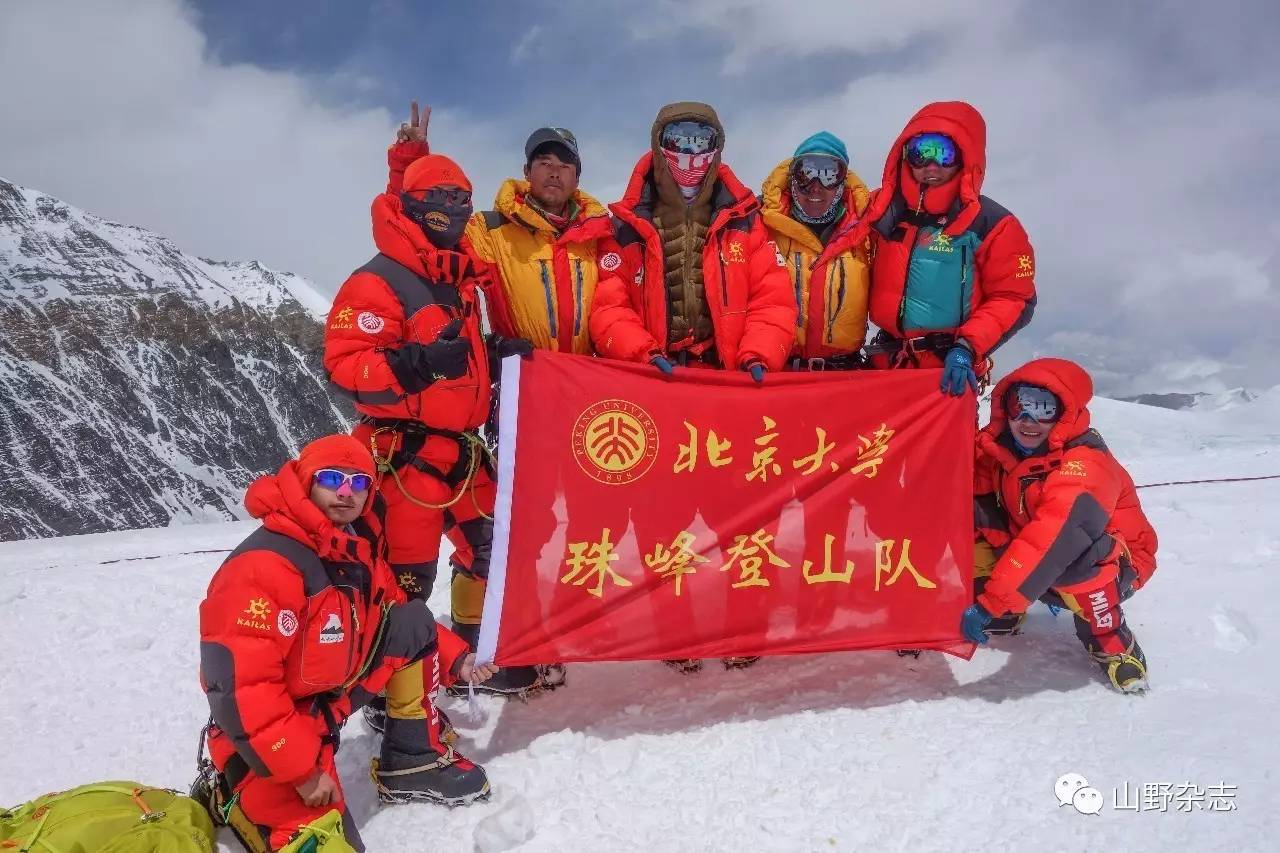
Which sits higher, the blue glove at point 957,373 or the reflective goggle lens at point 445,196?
the reflective goggle lens at point 445,196

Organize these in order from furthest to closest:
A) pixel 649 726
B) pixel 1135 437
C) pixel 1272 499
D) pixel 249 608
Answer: pixel 1135 437
pixel 1272 499
pixel 649 726
pixel 249 608

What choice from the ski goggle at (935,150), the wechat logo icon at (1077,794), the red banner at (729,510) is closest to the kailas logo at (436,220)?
the red banner at (729,510)

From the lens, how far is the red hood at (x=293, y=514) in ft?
10.5

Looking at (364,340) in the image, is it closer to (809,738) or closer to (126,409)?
(809,738)

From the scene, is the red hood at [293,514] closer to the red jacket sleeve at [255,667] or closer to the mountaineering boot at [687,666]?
the red jacket sleeve at [255,667]

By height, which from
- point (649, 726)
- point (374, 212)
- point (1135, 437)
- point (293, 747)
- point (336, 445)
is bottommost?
point (1135, 437)

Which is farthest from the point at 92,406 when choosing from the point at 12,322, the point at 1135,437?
the point at 1135,437

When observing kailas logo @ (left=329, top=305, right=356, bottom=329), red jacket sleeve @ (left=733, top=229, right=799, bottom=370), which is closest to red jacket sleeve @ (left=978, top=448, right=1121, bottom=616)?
red jacket sleeve @ (left=733, top=229, right=799, bottom=370)

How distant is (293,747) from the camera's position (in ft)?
9.75

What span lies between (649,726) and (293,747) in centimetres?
190

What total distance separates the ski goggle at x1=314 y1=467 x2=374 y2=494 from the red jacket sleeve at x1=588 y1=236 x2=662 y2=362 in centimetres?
178

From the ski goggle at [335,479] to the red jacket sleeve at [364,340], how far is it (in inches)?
28.8

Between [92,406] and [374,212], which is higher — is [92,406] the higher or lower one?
the lower one

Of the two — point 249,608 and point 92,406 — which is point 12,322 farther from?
point 249,608
